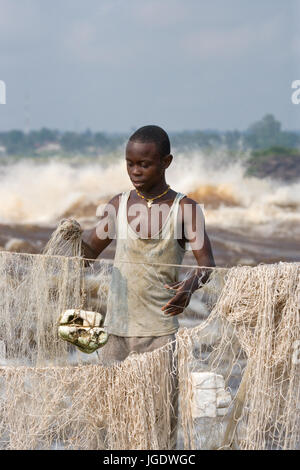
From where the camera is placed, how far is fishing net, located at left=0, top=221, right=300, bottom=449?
9.87 ft

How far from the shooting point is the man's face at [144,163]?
3.08m

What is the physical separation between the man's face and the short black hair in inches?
0.7

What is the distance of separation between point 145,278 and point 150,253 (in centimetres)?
12

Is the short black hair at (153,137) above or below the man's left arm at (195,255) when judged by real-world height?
above

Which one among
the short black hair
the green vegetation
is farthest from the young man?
the green vegetation

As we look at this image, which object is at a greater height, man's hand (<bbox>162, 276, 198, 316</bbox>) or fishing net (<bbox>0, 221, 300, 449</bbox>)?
man's hand (<bbox>162, 276, 198, 316</bbox>)

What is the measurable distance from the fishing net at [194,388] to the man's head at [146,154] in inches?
18.6

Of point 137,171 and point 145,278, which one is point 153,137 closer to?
point 137,171

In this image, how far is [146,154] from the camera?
10.1 feet

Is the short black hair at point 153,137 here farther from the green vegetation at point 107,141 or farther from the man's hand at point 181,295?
the green vegetation at point 107,141

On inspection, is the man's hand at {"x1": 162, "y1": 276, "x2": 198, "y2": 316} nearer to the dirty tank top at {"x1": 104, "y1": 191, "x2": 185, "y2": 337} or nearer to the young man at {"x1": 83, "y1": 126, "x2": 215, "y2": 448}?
the young man at {"x1": 83, "y1": 126, "x2": 215, "y2": 448}

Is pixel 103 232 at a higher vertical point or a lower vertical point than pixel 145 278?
higher

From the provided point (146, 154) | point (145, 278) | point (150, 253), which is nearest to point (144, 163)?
point (146, 154)

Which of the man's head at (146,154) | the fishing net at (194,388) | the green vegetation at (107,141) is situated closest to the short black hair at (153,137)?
the man's head at (146,154)
